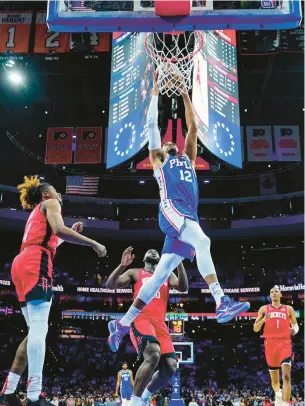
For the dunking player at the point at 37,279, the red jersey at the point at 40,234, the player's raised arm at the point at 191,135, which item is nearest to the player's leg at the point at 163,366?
the dunking player at the point at 37,279

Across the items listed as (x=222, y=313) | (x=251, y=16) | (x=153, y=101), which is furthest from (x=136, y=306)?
(x=251, y=16)

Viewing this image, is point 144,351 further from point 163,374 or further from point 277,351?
point 277,351

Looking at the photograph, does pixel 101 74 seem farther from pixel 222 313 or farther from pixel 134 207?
pixel 134 207

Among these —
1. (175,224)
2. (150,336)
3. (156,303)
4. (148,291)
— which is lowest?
(150,336)

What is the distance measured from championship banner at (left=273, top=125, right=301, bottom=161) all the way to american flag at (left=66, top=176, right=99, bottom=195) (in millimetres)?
10018

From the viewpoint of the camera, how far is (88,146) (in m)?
17.9

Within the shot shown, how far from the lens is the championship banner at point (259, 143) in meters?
17.4

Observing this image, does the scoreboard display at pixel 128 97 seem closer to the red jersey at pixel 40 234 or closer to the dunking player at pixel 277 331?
the dunking player at pixel 277 331

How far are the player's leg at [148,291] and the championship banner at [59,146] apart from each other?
1216 centimetres

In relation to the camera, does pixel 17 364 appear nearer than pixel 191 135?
Yes

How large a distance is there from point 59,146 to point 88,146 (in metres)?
1.01

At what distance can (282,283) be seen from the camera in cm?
3091

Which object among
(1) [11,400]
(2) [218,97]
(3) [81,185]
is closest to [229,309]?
(1) [11,400]

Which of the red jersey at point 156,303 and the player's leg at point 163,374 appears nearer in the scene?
the player's leg at point 163,374
